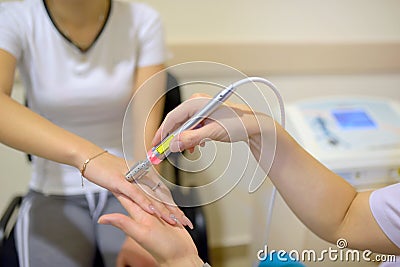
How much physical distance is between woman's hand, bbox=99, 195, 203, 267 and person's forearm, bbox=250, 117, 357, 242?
0.18 m

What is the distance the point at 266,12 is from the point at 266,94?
86 cm

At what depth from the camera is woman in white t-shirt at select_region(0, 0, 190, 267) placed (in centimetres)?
87

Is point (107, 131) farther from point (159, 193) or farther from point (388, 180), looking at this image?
point (388, 180)

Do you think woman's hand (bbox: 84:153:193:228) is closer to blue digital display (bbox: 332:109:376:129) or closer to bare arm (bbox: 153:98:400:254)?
bare arm (bbox: 153:98:400:254)

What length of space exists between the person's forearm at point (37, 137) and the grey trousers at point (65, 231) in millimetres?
211

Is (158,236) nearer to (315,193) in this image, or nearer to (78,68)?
(315,193)

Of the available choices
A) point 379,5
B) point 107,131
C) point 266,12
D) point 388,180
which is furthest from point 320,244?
point 379,5

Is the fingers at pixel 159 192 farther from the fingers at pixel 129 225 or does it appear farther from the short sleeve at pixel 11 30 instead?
the short sleeve at pixel 11 30

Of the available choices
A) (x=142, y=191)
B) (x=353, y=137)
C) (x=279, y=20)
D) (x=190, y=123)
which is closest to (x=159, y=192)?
(x=142, y=191)

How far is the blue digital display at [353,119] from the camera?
44.9 inches

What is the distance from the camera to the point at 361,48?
1.46 meters

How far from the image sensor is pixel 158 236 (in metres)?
0.57

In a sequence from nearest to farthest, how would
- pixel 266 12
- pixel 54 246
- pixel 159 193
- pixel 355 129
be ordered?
pixel 159 193, pixel 54 246, pixel 355 129, pixel 266 12
